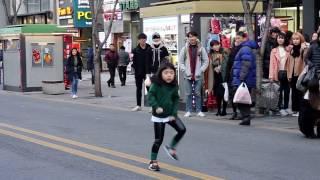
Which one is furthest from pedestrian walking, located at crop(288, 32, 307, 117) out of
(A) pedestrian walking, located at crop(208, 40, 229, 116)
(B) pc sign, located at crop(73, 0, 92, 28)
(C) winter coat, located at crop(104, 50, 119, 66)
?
(B) pc sign, located at crop(73, 0, 92, 28)

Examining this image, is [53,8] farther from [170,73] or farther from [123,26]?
[170,73]

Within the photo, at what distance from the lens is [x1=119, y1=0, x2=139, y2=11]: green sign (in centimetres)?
3381

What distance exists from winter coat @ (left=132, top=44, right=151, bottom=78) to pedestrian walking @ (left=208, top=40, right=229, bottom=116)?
5.82 ft

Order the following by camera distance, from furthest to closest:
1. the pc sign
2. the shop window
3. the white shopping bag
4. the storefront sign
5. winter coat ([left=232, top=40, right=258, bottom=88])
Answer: the storefront sign
the pc sign
the shop window
the white shopping bag
winter coat ([left=232, top=40, right=258, bottom=88])

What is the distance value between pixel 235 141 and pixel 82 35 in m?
31.2

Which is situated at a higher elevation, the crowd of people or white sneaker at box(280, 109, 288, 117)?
the crowd of people

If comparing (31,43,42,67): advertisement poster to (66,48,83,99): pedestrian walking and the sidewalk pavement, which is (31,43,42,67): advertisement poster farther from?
(66,48,83,99): pedestrian walking

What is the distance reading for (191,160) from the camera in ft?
28.3

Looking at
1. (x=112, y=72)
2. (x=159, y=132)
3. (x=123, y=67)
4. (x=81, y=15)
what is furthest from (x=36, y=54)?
(x=159, y=132)

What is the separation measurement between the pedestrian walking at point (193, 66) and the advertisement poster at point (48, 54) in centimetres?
1063

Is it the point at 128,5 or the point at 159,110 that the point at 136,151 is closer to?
the point at 159,110

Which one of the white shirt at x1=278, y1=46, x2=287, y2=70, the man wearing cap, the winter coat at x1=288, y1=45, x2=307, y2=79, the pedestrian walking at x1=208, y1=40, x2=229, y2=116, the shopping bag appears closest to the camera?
the shopping bag

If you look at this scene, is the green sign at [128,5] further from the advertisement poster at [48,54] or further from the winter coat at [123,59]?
the advertisement poster at [48,54]

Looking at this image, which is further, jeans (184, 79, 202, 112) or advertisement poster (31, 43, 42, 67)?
advertisement poster (31, 43, 42, 67)
